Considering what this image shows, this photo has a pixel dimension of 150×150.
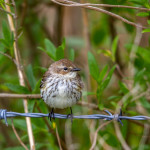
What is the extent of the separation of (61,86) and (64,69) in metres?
0.37

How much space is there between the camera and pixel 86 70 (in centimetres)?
572

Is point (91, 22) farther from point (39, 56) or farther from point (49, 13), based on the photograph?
point (49, 13)

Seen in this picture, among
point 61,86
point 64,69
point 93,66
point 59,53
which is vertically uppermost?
point 59,53

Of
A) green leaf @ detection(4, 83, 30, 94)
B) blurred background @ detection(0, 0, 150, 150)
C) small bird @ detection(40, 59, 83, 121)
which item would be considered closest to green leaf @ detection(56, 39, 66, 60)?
blurred background @ detection(0, 0, 150, 150)

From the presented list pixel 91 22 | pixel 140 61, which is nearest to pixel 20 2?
pixel 91 22

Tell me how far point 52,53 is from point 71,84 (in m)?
0.50

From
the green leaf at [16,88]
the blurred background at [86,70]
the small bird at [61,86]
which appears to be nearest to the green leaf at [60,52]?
the blurred background at [86,70]

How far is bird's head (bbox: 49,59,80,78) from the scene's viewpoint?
181 inches

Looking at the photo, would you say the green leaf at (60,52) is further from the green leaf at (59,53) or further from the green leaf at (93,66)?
the green leaf at (93,66)

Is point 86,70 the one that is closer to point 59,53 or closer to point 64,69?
point 64,69

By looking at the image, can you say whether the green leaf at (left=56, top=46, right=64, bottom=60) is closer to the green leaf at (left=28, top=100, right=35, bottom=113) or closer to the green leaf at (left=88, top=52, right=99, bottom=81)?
the green leaf at (left=88, top=52, right=99, bottom=81)

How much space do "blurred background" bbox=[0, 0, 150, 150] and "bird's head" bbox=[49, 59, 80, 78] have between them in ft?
0.56

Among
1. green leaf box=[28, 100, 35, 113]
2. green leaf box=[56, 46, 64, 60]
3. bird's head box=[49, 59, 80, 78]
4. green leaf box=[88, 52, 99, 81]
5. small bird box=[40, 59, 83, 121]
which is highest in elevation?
green leaf box=[56, 46, 64, 60]

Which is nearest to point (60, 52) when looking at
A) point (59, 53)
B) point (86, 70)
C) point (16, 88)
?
point (59, 53)
